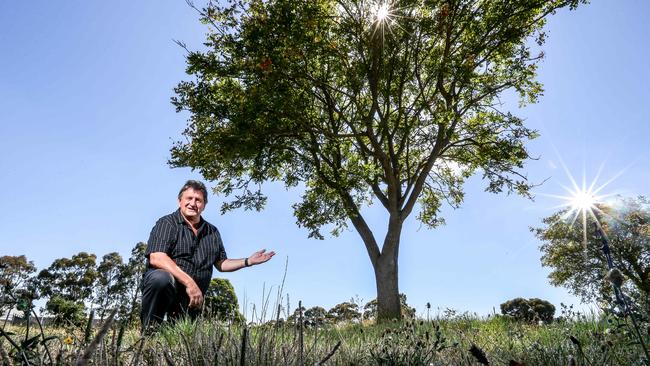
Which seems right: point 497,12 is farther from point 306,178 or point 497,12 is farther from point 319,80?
point 306,178

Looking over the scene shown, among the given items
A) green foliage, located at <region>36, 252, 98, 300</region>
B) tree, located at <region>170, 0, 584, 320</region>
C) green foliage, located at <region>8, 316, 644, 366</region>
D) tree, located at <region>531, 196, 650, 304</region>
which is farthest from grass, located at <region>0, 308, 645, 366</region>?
green foliage, located at <region>36, 252, 98, 300</region>

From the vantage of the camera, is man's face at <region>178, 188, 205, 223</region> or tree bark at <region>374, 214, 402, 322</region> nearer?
man's face at <region>178, 188, 205, 223</region>

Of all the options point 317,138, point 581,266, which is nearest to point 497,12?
point 317,138

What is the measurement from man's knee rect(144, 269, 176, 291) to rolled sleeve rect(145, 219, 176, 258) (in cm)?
30

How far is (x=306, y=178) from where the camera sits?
16969mm

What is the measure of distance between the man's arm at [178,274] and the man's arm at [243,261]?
2.33 ft

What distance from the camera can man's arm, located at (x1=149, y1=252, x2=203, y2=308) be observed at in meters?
4.38

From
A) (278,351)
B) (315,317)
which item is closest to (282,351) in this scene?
(278,351)

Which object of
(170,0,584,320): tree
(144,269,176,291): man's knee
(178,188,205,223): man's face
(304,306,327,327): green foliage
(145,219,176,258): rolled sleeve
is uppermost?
(170,0,584,320): tree

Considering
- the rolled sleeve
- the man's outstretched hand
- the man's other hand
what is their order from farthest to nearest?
the man's outstretched hand
the rolled sleeve
the man's other hand

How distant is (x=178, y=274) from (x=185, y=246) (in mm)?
632

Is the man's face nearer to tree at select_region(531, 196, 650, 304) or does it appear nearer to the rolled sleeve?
the rolled sleeve

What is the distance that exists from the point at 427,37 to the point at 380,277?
8.51 metres

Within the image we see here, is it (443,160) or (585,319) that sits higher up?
(443,160)
